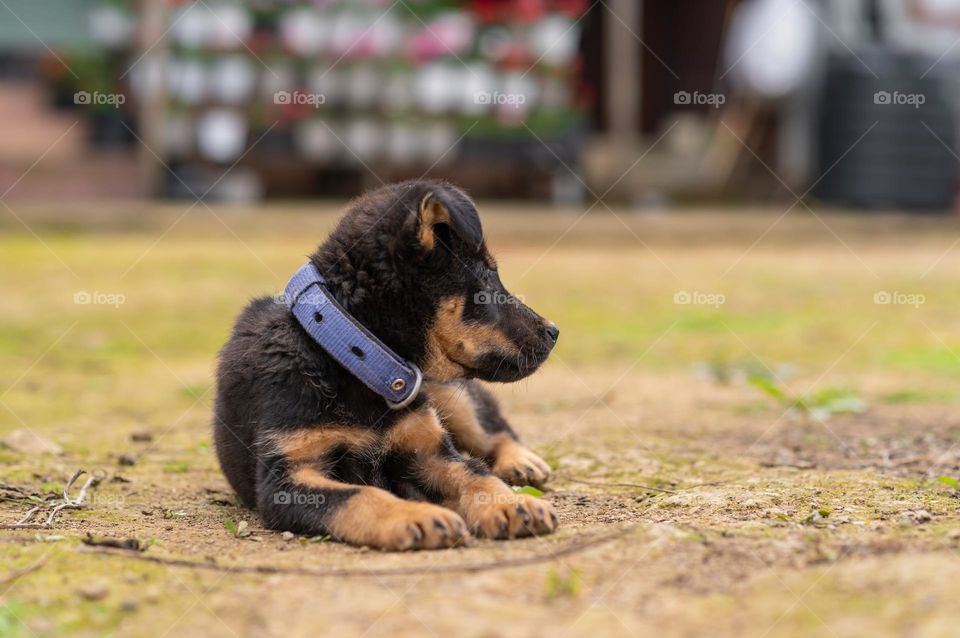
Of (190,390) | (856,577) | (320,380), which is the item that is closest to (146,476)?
(320,380)

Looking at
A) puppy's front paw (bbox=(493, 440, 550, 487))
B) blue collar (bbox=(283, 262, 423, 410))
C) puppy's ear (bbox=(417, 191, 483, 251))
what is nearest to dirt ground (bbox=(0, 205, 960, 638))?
puppy's front paw (bbox=(493, 440, 550, 487))

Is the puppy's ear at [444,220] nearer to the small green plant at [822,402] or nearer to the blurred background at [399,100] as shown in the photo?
the small green plant at [822,402]

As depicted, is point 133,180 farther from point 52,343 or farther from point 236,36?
point 52,343

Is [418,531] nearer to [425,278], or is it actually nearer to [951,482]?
[425,278]

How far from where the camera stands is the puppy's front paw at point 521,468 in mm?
4477

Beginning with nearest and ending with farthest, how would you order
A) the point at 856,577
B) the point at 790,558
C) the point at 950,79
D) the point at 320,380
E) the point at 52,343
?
the point at 856,577 < the point at 790,558 < the point at 320,380 < the point at 52,343 < the point at 950,79

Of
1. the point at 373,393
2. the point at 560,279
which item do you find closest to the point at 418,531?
the point at 373,393

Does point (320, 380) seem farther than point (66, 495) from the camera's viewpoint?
No

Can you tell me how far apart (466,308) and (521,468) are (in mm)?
810

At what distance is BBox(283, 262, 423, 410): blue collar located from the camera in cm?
375

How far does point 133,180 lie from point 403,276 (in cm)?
1164

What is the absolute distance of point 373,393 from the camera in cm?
388

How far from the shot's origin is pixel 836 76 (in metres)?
15.1

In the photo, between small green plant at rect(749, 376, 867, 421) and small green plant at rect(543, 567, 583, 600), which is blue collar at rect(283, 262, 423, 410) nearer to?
small green plant at rect(543, 567, 583, 600)
